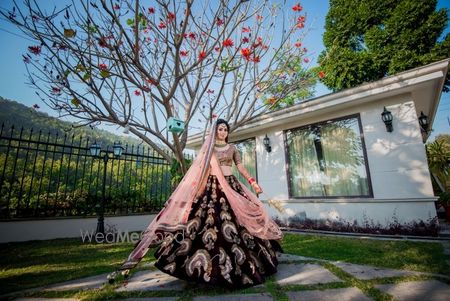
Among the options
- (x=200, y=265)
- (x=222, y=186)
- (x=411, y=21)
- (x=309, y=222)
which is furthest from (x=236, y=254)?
(x=411, y=21)

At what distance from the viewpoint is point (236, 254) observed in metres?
2.29

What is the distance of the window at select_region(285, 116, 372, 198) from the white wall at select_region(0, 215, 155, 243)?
597 centimetres

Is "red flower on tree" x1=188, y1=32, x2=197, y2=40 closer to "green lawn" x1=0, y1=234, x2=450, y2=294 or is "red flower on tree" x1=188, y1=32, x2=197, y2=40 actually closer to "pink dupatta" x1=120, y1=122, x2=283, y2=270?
"pink dupatta" x1=120, y1=122, x2=283, y2=270

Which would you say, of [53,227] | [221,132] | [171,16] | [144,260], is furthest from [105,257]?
[171,16]

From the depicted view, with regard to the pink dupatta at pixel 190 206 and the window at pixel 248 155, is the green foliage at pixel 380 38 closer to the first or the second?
the window at pixel 248 155

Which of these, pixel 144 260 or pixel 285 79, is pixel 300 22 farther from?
pixel 144 260

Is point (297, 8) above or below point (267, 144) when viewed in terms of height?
above

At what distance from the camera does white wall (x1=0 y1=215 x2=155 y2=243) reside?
560cm

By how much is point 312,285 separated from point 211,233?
1180mm

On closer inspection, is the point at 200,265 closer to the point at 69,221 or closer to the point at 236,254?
the point at 236,254

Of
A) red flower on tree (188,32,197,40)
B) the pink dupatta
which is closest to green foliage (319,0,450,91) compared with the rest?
red flower on tree (188,32,197,40)

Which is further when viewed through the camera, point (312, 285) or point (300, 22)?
point (300, 22)

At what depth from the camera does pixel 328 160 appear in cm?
656

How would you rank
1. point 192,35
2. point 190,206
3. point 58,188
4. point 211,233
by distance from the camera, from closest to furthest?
point 211,233 < point 190,206 < point 192,35 < point 58,188
